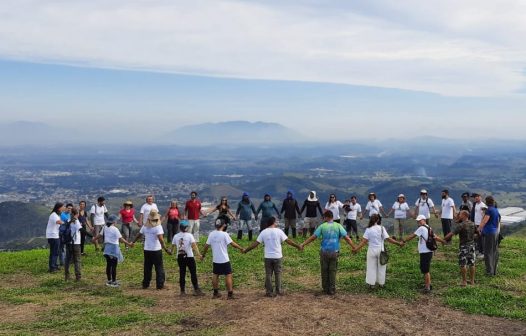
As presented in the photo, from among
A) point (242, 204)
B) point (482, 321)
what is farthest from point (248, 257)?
point (482, 321)

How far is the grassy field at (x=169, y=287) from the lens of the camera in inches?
481

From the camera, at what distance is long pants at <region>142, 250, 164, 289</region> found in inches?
609

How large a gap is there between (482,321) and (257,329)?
19.5 feet

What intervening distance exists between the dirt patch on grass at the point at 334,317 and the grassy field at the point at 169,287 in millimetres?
479

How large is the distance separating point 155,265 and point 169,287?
97cm

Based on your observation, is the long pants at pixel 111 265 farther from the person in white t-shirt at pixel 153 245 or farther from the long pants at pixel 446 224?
the long pants at pixel 446 224

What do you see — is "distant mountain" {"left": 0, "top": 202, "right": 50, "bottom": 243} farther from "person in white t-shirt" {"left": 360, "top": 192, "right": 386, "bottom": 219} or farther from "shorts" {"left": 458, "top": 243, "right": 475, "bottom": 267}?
"shorts" {"left": 458, "top": 243, "right": 475, "bottom": 267}

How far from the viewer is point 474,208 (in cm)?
1927

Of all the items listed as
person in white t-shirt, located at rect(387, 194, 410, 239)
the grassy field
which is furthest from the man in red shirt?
person in white t-shirt, located at rect(387, 194, 410, 239)

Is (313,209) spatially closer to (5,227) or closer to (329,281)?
(329,281)

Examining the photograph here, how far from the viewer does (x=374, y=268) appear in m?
14.8

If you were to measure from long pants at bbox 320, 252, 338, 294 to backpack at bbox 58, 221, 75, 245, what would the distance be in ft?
30.6

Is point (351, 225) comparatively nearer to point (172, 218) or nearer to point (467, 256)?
point (172, 218)

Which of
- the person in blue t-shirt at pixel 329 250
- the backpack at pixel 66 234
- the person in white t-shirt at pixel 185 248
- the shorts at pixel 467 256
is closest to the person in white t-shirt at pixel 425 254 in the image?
the shorts at pixel 467 256
